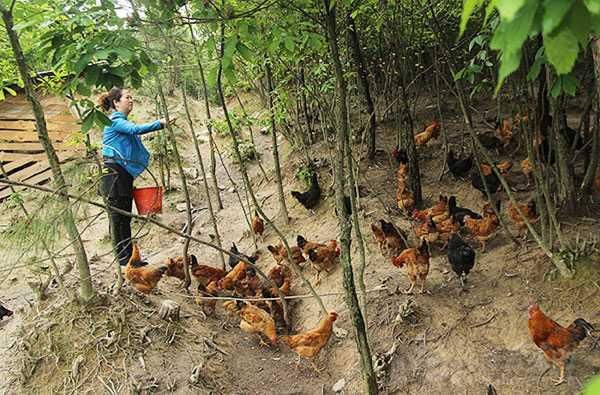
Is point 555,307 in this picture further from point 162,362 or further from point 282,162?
point 282,162

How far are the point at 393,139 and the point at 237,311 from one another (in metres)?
5.26

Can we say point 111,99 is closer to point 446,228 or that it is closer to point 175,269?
point 175,269

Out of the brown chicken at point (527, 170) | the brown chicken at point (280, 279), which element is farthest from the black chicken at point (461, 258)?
the brown chicken at point (527, 170)

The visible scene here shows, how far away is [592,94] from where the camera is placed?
4.94 m

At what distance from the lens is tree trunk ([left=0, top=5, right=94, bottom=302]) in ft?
10.9

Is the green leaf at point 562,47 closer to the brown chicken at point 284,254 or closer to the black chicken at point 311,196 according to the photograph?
the brown chicken at point 284,254

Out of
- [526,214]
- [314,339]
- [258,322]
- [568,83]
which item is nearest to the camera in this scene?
[568,83]

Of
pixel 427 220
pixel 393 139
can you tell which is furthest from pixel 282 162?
pixel 427 220

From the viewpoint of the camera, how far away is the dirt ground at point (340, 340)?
412cm

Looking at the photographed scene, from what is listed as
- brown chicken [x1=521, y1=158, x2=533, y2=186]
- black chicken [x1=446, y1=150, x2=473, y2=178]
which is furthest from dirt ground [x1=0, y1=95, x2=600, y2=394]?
black chicken [x1=446, y1=150, x2=473, y2=178]

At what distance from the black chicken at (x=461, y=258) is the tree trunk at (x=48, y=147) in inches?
145

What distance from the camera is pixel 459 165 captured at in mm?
7242

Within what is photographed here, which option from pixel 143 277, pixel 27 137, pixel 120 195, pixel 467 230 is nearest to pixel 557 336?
pixel 467 230

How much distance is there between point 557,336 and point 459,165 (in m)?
4.02
